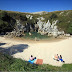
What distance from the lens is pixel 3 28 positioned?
32.2m

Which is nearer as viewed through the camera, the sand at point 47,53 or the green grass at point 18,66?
the green grass at point 18,66

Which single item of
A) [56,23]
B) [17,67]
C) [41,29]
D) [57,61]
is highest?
[56,23]

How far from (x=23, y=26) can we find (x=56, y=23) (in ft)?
71.8

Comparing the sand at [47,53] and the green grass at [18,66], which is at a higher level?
the green grass at [18,66]

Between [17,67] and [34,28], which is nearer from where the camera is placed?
[17,67]

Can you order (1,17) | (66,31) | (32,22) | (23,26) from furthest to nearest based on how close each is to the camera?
(32,22)
(23,26)
(66,31)
(1,17)

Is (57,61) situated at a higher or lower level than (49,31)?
lower

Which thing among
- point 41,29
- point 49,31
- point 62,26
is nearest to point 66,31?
point 62,26

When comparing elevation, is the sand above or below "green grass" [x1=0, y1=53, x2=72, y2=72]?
below

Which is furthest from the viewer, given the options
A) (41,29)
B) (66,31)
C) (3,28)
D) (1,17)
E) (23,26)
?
(41,29)

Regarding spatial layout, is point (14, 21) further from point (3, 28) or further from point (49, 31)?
point (49, 31)

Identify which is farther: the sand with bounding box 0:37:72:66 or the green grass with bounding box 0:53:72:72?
the sand with bounding box 0:37:72:66

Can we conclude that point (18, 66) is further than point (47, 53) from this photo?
No

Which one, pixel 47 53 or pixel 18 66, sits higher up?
pixel 18 66
